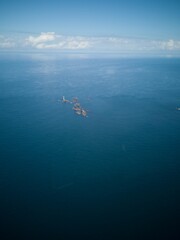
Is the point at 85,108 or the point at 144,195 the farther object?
the point at 85,108

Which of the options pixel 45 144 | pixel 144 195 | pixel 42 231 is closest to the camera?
pixel 42 231

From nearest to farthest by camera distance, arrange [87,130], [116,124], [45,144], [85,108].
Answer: [45,144] < [87,130] < [116,124] < [85,108]

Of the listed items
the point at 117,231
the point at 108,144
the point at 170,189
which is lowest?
the point at 117,231

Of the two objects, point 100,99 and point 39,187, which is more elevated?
point 100,99

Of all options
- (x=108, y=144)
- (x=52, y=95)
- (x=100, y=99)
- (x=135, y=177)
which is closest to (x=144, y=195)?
(x=135, y=177)

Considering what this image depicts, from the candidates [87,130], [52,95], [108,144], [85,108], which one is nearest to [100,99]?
[85,108]

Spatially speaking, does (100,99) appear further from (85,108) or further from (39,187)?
(39,187)
